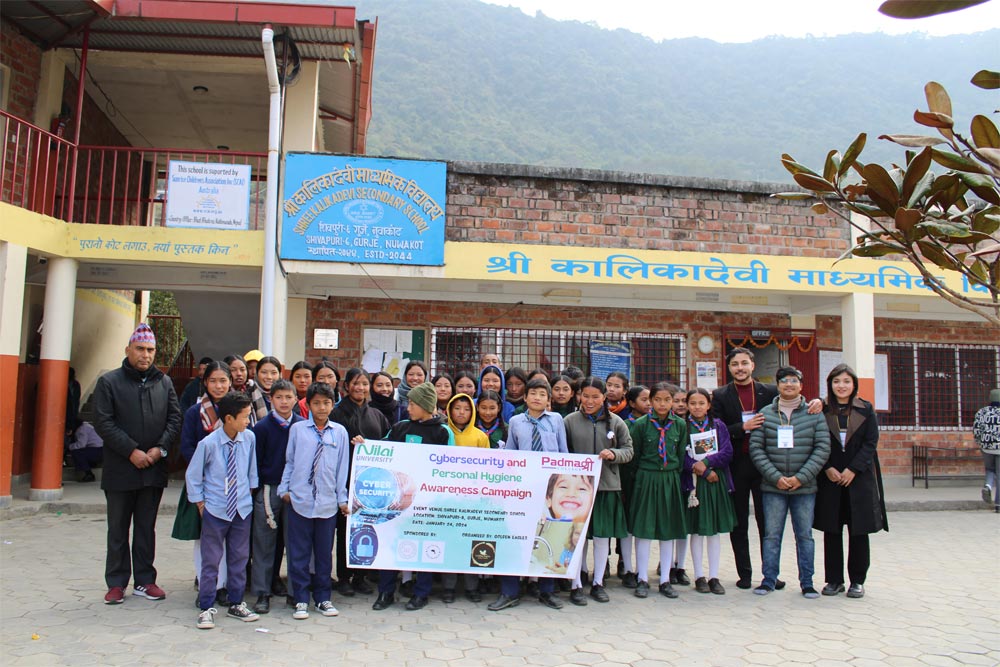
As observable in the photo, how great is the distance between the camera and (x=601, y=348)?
35.1 feet

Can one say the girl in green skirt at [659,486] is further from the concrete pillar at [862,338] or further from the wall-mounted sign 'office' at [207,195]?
the wall-mounted sign 'office' at [207,195]

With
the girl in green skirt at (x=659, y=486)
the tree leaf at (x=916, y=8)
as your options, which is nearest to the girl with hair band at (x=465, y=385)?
the girl in green skirt at (x=659, y=486)

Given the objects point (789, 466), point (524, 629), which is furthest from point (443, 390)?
point (789, 466)

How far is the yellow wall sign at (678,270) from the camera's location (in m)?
9.14

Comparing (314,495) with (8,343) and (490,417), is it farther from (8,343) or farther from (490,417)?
(8,343)

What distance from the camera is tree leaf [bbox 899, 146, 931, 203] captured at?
217 cm

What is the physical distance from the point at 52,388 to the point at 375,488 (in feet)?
17.7

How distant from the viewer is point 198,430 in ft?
16.3

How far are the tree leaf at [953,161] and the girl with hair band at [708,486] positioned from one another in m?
3.58

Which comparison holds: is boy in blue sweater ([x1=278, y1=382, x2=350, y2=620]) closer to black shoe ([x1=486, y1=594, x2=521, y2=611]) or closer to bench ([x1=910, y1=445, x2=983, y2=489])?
black shoe ([x1=486, y1=594, x2=521, y2=611])

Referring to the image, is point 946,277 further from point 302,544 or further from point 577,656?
point 302,544

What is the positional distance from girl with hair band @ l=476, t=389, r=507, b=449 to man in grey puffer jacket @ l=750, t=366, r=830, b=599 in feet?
6.13

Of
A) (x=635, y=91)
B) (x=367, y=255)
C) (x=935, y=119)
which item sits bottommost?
(x=935, y=119)

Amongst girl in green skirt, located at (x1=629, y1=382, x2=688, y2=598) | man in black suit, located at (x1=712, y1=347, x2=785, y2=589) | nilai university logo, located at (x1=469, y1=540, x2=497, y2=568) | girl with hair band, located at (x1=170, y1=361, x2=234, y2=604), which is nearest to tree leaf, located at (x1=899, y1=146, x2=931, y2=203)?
girl in green skirt, located at (x1=629, y1=382, x2=688, y2=598)
